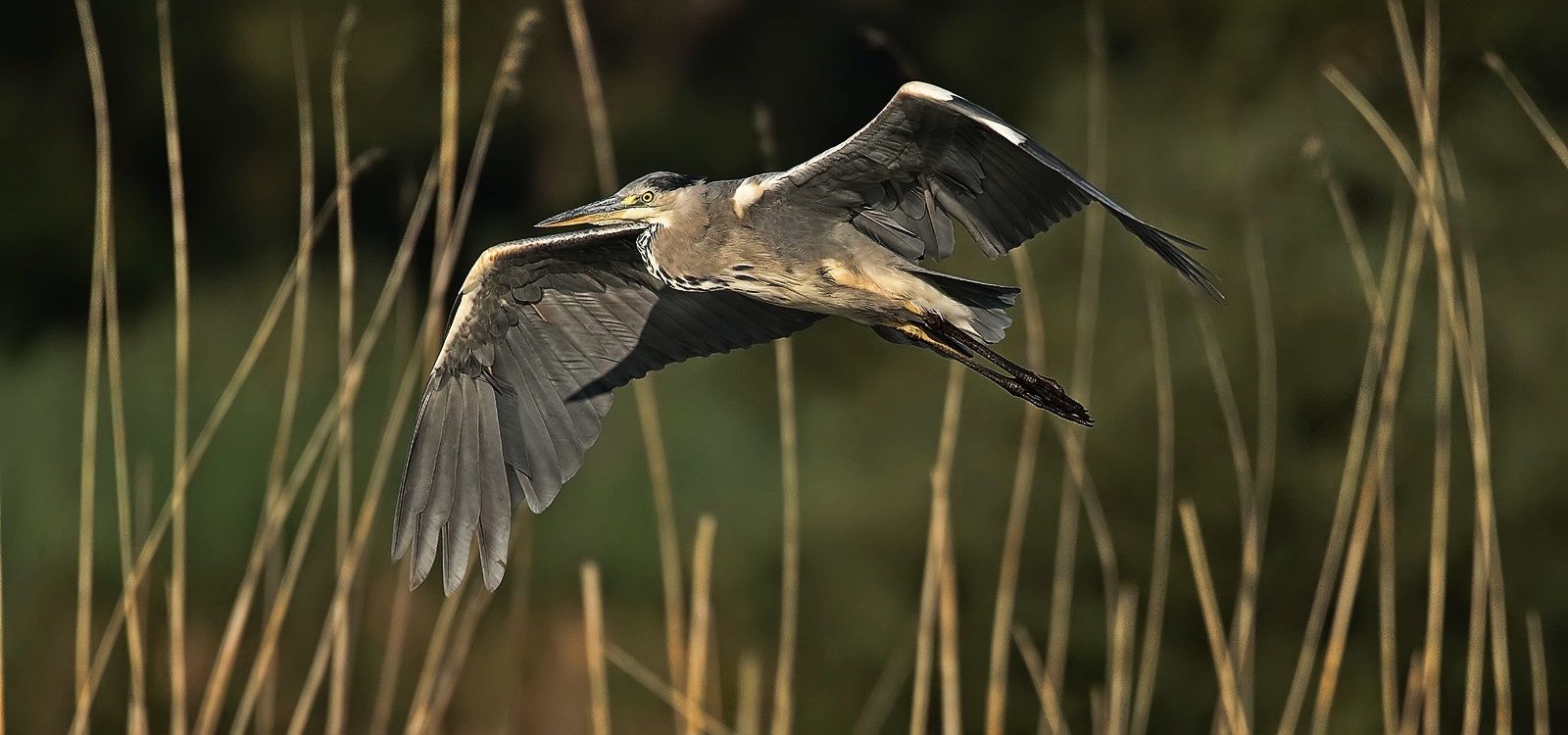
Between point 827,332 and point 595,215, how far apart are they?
10.0 feet

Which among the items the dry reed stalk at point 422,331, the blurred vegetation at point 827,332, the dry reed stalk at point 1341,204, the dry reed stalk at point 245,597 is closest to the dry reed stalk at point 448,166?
the dry reed stalk at point 422,331

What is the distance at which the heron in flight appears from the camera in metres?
2.86

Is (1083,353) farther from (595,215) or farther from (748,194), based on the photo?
(595,215)

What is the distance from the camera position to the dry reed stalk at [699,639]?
2848 millimetres

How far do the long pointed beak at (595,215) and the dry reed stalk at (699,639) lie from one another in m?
0.68

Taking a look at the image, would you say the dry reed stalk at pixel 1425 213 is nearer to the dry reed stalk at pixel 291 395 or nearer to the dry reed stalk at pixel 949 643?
→ the dry reed stalk at pixel 949 643

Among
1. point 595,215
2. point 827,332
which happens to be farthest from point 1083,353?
point 827,332

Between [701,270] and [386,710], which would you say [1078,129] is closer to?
[701,270]

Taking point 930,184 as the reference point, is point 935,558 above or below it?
below

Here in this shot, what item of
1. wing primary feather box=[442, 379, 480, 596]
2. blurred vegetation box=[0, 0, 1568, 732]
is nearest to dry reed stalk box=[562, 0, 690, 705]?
wing primary feather box=[442, 379, 480, 596]

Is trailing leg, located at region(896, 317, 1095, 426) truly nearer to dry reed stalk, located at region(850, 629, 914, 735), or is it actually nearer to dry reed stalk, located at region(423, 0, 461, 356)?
dry reed stalk, located at region(423, 0, 461, 356)

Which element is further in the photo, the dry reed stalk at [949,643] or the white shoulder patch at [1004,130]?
the dry reed stalk at [949,643]

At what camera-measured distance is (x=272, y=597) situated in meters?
2.95

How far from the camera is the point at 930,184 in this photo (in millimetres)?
2957
